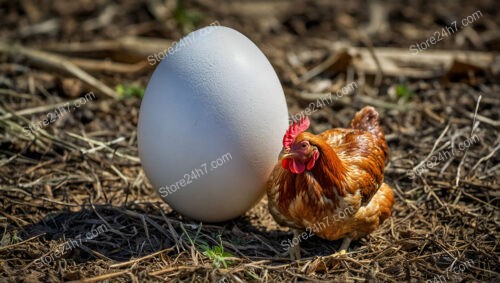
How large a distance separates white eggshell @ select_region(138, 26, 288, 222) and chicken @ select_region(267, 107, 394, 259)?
0.76 feet

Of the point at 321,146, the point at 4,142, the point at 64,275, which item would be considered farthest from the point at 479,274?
the point at 4,142

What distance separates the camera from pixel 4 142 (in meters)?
5.52

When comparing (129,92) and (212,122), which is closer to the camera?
(212,122)

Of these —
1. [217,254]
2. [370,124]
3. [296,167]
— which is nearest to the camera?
[296,167]

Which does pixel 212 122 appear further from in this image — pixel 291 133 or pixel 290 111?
pixel 290 111

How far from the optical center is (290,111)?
21.9 feet

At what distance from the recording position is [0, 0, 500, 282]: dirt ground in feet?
13.6

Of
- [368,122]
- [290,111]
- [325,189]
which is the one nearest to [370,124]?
[368,122]

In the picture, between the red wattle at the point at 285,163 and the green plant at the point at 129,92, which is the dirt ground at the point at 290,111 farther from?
the red wattle at the point at 285,163

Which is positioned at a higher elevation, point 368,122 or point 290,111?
point 368,122

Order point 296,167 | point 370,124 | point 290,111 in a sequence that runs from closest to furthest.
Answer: point 296,167 → point 370,124 → point 290,111

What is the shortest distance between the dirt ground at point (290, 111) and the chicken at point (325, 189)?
228 mm

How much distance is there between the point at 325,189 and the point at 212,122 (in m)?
0.91

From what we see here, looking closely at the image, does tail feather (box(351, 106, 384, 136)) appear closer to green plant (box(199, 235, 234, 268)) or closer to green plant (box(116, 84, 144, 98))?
green plant (box(199, 235, 234, 268))
